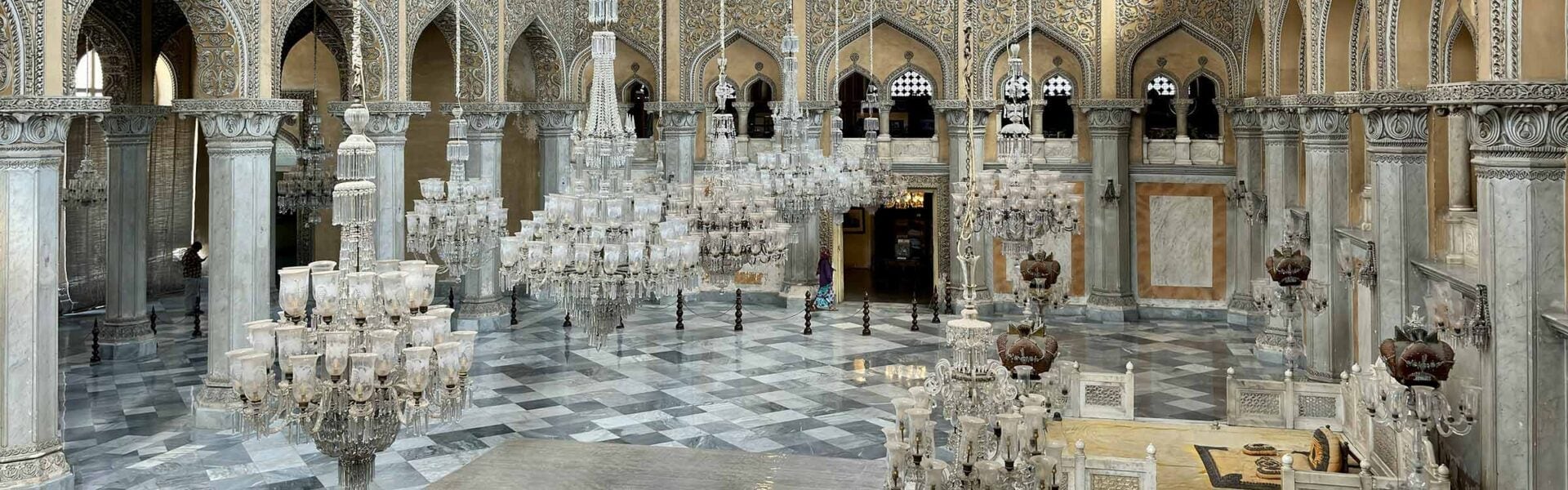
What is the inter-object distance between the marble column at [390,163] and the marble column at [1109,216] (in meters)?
9.44

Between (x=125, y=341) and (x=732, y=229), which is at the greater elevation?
(x=732, y=229)

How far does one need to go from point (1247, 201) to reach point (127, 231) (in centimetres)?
1422

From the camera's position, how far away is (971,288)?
5238 mm

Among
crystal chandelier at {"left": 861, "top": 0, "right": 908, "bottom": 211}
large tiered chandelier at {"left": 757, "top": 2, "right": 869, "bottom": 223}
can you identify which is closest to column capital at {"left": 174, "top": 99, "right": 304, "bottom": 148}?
large tiered chandelier at {"left": 757, "top": 2, "right": 869, "bottom": 223}

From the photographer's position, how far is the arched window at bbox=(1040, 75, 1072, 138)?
1919cm

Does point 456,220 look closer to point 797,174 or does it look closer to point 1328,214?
point 797,174

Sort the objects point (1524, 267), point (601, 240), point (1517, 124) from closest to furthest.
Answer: point (1517, 124) → point (1524, 267) → point (601, 240)

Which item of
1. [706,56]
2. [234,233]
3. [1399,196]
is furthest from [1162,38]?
[234,233]

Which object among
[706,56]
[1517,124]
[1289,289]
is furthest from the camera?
[706,56]

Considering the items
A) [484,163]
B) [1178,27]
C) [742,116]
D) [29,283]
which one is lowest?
[29,283]

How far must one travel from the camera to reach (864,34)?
19297 millimetres

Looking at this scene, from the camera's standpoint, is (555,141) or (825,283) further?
(555,141)

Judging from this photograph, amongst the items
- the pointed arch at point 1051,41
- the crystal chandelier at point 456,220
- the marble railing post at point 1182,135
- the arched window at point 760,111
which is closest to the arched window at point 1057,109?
the pointed arch at point 1051,41

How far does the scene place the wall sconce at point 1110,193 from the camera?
60.1 ft
